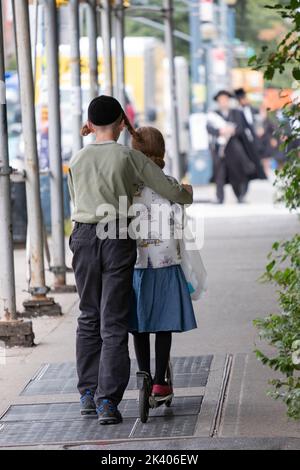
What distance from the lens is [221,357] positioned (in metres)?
8.55

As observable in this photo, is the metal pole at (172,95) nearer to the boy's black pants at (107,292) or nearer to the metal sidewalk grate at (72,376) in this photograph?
the metal sidewalk grate at (72,376)

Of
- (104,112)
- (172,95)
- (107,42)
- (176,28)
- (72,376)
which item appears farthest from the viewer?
(176,28)

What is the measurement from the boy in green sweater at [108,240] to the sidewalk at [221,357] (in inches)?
12.9

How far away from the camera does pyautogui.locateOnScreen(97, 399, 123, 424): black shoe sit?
22.3 ft

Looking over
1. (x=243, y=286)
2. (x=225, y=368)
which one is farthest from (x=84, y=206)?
(x=243, y=286)

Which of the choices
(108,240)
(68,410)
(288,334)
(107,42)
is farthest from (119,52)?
(288,334)

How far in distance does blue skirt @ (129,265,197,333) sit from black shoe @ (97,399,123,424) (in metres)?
0.40

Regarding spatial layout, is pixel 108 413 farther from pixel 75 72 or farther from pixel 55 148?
pixel 75 72

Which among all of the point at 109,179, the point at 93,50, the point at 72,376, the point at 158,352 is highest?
→ the point at 93,50

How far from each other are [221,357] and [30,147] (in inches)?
107

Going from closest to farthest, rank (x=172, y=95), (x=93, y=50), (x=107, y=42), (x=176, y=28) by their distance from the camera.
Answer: (x=93, y=50) → (x=107, y=42) → (x=172, y=95) → (x=176, y=28)

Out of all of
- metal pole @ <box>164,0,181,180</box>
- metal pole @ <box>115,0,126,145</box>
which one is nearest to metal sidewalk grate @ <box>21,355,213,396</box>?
metal pole @ <box>115,0,126,145</box>

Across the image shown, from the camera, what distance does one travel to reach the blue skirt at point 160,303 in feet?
22.5
